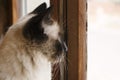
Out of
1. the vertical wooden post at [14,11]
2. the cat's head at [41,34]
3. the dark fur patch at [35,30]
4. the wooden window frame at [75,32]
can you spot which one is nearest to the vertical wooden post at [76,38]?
the wooden window frame at [75,32]

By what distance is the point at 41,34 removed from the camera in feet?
3.29

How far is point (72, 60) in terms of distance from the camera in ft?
4.43

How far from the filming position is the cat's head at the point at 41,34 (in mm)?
961

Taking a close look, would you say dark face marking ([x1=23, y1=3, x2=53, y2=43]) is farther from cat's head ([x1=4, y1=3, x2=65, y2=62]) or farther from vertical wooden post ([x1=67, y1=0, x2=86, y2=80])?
vertical wooden post ([x1=67, y1=0, x2=86, y2=80])

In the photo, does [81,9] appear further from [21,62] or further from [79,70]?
[21,62]

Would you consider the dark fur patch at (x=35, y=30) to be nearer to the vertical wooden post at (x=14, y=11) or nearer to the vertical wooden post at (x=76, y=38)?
the vertical wooden post at (x=76, y=38)
